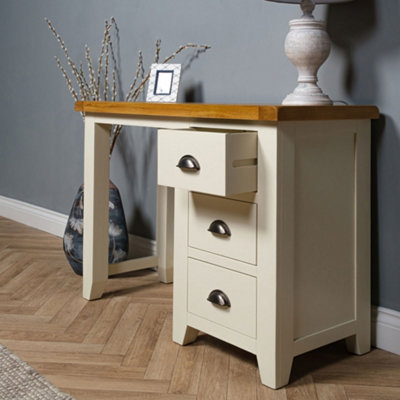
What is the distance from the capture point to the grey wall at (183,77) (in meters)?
1.79

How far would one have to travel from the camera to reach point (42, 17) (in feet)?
11.0

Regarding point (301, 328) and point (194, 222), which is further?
point (194, 222)

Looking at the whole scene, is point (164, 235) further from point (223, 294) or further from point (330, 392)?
point (330, 392)

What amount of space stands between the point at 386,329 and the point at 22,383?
1.02 meters

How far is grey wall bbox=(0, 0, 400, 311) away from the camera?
1.79 m

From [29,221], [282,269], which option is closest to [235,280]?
[282,269]

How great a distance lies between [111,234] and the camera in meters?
2.56

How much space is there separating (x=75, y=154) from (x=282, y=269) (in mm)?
1898

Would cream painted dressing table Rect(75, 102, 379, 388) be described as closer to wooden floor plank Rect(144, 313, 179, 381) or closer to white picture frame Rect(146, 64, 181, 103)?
wooden floor plank Rect(144, 313, 179, 381)

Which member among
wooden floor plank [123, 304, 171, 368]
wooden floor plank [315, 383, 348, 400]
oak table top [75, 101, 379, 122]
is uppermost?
oak table top [75, 101, 379, 122]

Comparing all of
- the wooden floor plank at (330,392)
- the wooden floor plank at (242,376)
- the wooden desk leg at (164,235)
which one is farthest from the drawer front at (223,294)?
the wooden desk leg at (164,235)

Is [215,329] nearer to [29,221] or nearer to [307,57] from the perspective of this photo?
[307,57]

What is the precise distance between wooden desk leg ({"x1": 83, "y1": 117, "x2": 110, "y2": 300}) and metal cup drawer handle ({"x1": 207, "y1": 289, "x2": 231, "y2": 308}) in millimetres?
679

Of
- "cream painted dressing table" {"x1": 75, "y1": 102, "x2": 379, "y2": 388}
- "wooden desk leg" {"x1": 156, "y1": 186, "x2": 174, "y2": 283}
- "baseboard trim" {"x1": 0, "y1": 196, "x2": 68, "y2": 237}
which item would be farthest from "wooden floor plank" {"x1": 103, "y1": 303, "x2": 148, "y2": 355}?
"baseboard trim" {"x1": 0, "y1": 196, "x2": 68, "y2": 237}
